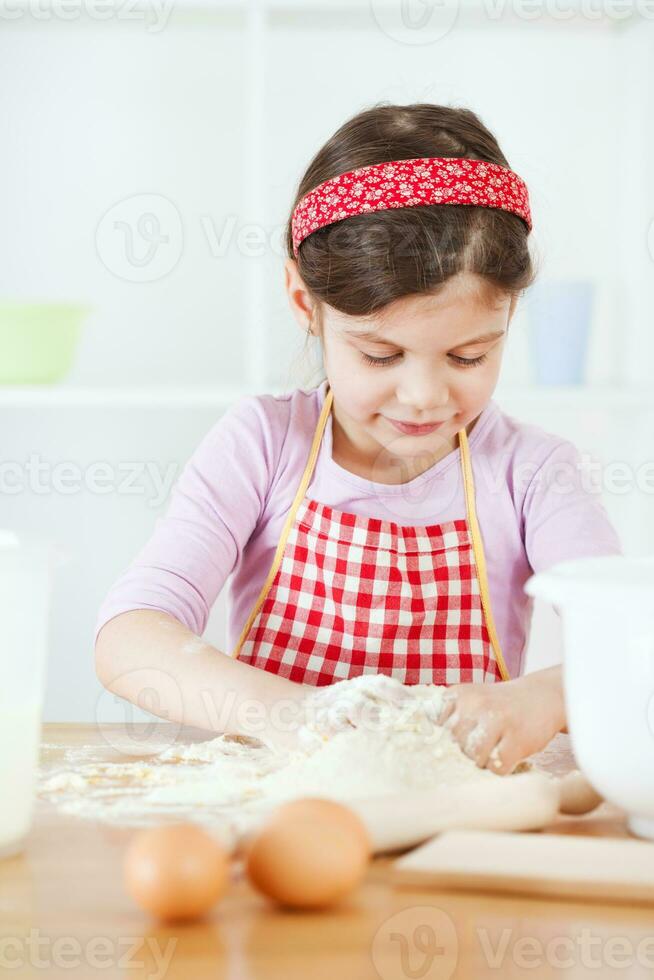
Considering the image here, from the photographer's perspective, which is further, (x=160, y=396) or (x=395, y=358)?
(x=160, y=396)

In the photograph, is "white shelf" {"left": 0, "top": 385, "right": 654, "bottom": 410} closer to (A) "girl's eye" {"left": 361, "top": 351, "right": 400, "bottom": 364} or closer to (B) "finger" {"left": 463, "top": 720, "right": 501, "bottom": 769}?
(A) "girl's eye" {"left": 361, "top": 351, "right": 400, "bottom": 364}

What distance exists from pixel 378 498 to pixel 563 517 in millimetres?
201

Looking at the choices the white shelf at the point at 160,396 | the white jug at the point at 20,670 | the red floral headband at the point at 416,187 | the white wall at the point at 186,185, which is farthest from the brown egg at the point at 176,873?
the white wall at the point at 186,185

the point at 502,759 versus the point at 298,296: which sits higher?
the point at 298,296

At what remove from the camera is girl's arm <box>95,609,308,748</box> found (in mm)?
889

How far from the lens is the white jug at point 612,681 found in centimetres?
57

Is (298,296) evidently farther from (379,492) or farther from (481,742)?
(481,742)

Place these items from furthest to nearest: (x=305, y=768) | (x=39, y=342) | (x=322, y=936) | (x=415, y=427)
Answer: (x=39, y=342)
(x=415, y=427)
(x=305, y=768)
(x=322, y=936)

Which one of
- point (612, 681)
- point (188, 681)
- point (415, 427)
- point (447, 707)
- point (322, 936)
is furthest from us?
point (415, 427)

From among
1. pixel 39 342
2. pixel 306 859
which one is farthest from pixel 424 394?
pixel 39 342

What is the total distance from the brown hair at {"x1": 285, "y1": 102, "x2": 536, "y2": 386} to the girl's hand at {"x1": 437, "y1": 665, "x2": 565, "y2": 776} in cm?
36

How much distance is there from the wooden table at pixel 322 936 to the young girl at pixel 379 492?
327 mm

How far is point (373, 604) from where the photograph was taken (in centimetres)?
119

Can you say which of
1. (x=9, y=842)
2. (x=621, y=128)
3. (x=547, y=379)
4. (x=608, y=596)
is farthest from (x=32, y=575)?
(x=621, y=128)
